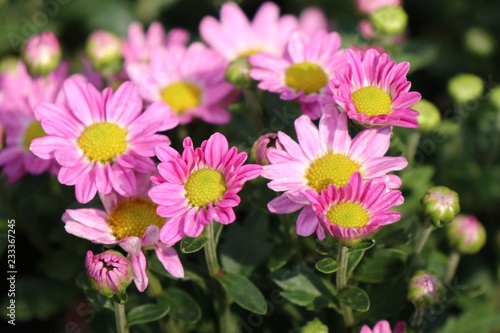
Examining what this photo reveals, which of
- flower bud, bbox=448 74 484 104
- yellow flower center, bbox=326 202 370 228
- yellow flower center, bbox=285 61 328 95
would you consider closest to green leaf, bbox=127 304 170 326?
yellow flower center, bbox=326 202 370 228

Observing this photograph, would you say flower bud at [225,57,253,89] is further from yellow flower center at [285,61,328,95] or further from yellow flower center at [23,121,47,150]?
yellow flower center at [23,121,47,150]

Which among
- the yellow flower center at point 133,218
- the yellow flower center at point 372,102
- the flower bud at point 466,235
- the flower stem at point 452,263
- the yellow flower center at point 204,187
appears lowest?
the flower stem at point 452,263

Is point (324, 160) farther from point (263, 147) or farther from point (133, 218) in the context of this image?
point (133, 218)

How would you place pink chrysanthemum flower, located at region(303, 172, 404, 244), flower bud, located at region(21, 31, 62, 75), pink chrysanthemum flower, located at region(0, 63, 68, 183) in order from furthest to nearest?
1. flower bud, located at region(21, 31, 62, 75)
2. pink chrysanthemum flower, located at region(0, 63, 68, 183)
3. pink chrysanthemum flower, located at region(303, 172, 404, 244)

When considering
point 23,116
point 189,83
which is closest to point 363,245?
point 189,83

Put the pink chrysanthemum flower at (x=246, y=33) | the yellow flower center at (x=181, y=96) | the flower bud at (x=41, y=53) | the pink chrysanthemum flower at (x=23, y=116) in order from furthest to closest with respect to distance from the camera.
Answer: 1. the pink chrysanthemum flower at (x=246, y=33)
2. the flower bud at (x=41, y=53)
3. the yellow flower center at (x=181, y=96)
4. the pink chrysanthemum flower at (x=23, y=116)

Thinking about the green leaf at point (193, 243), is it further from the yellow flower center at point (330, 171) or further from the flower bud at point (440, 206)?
the flower bud at point (440, 206)

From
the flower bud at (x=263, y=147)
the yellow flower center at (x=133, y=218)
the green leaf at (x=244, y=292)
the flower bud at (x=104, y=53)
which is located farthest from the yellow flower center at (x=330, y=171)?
the flower bud at (x=104, y=53)

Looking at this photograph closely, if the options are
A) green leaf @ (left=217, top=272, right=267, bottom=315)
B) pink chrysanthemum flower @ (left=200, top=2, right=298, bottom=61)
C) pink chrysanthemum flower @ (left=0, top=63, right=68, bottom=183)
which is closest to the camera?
green leaf @ (left=217, top=272, right=267, bottom=315)
